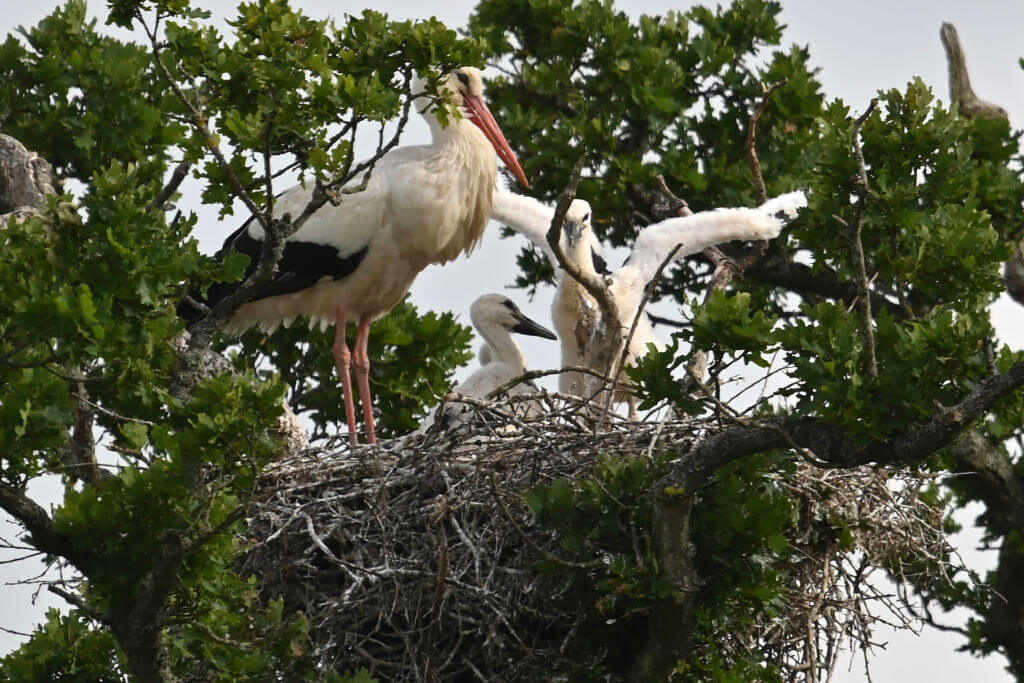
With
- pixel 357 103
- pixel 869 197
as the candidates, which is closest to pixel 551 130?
pixel 869 197

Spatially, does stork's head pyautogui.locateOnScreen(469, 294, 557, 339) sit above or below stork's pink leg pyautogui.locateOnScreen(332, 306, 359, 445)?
above

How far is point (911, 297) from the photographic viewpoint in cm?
1012

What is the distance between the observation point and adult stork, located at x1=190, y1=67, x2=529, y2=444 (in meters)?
9.28

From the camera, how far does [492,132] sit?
382 inches

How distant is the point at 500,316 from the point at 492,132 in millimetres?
1282

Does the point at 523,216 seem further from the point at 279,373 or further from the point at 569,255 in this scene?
the point at 279,373

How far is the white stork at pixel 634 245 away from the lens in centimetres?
960

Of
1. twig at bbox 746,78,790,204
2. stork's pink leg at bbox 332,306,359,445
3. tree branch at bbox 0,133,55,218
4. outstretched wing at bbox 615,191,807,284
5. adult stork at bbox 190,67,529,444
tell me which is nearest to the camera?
tree branch at bbox 0,133,55,218

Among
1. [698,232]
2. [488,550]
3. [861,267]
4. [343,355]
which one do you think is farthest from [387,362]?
[861,267]

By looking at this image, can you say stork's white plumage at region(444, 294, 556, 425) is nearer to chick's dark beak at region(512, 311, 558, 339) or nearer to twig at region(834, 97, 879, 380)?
chick's dark beak at region(512, 311, 558, 339)

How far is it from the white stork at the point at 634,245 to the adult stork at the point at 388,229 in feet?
1.63

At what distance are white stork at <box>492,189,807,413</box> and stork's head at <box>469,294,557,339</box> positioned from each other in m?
0.47

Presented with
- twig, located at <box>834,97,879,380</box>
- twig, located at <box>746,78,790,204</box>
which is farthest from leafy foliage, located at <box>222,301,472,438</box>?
twig, located at <box>834,97,879,380</box>

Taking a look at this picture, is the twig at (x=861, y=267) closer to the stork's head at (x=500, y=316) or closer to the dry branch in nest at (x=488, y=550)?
the dry branch in nest at (x=488, y=550)
